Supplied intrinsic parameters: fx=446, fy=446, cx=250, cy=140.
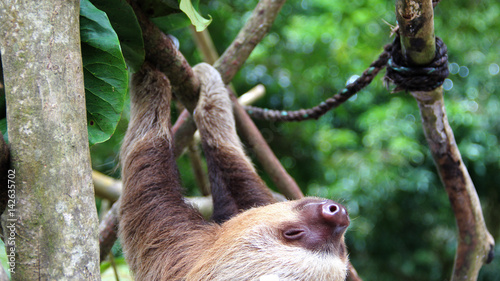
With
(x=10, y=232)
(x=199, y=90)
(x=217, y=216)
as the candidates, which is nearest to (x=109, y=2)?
(x=199, y=90)

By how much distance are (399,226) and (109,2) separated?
643cm

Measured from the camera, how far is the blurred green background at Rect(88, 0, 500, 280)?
583 cm

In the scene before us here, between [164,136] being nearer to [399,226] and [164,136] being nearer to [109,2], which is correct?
[109,2]

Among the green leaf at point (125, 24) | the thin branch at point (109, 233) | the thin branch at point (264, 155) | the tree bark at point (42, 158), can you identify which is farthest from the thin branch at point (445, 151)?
the thin branch at point (109, 233)

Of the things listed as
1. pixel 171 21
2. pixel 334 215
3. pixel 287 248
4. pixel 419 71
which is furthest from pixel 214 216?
pixel 419 71

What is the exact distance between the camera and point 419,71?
222 cm

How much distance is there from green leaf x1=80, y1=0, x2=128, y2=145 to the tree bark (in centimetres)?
42

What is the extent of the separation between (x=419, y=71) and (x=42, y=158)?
5.79ft

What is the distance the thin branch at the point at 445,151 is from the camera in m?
1.92

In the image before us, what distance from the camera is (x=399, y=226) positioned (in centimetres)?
728

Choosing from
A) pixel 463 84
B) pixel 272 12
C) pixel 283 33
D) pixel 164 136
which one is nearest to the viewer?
pixel 164 136

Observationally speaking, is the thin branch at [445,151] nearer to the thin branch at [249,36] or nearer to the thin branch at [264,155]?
the thin branch at [264,155]

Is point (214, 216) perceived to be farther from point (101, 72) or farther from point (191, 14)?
point (191, 14)

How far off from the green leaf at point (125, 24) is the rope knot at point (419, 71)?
127 centimetres
